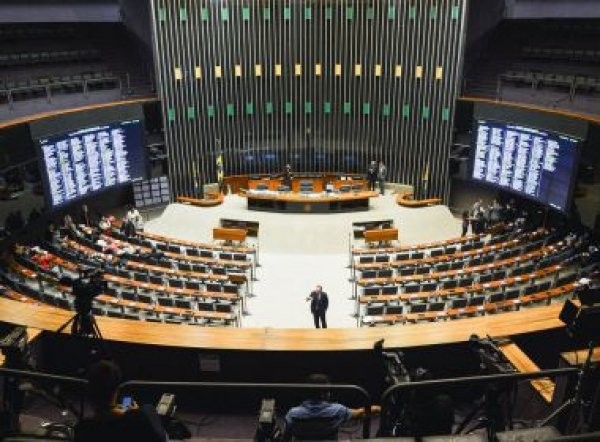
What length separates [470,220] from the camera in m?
14.5

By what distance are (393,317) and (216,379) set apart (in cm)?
518

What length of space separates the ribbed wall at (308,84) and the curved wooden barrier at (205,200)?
74cm

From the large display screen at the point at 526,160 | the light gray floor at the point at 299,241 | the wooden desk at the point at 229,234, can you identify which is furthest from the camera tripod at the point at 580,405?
the wooden desk at the point at 229,234

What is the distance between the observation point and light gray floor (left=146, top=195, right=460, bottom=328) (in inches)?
425

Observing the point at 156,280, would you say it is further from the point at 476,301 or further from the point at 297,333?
the point at 297,333

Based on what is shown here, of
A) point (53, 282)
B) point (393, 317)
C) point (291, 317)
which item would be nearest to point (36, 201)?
point (53, 282)

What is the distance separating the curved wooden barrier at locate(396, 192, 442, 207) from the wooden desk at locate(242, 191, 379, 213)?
1.08 metres

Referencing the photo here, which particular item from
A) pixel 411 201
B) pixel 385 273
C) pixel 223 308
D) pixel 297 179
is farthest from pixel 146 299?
pixel 411 201

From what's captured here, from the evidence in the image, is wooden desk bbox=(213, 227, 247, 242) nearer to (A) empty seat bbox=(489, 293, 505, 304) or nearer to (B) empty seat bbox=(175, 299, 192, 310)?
(B) empty seat bbox=(175, 299, 192, 310)

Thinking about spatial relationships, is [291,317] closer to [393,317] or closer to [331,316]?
[331,316]

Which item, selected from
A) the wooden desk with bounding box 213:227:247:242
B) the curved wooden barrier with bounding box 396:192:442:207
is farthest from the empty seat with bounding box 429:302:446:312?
the curved wooden barrier with bounding box 396:192:442:207

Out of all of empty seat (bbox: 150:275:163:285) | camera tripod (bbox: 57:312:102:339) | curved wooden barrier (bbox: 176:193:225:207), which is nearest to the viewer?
camera tripod (bbox: 57:312:102:339)

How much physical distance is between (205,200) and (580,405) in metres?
14.8

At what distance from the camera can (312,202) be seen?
16.0 m
